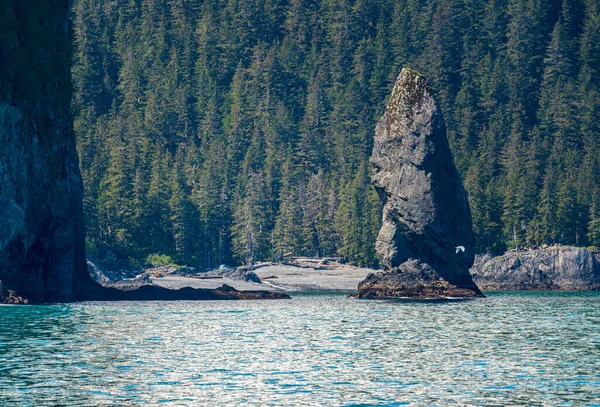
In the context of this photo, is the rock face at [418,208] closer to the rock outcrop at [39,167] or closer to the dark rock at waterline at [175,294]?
the dark rock at waterline at [175,294]

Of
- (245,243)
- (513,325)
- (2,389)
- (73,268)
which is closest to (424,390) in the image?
(2,389)

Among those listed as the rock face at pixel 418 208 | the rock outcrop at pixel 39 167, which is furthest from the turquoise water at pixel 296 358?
the rock face at pixel 418 208

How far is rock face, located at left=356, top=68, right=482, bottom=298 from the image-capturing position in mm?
90875

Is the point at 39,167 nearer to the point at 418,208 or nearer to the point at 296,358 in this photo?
the point at 418,208

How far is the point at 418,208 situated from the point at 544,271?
3561cm

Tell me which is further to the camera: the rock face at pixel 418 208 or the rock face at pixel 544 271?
the rock face at pixel 544 271

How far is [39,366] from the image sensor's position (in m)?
35.6

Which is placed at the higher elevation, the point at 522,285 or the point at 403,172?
the point at 403,172

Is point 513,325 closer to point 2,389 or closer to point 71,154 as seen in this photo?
point 2,389

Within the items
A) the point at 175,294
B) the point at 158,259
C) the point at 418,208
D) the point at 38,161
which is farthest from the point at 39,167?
the point at 158,259

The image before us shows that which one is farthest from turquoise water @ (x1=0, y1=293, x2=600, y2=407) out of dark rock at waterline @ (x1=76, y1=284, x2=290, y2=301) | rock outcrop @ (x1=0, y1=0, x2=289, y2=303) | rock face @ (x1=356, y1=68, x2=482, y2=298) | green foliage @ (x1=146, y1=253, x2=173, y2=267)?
green foliage @ (x1=146, y1=253, x2=173, y2=267)

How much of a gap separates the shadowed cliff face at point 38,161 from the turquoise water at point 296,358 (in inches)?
305

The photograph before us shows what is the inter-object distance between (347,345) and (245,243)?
11602 centimetres

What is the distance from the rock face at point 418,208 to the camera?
298 ft
